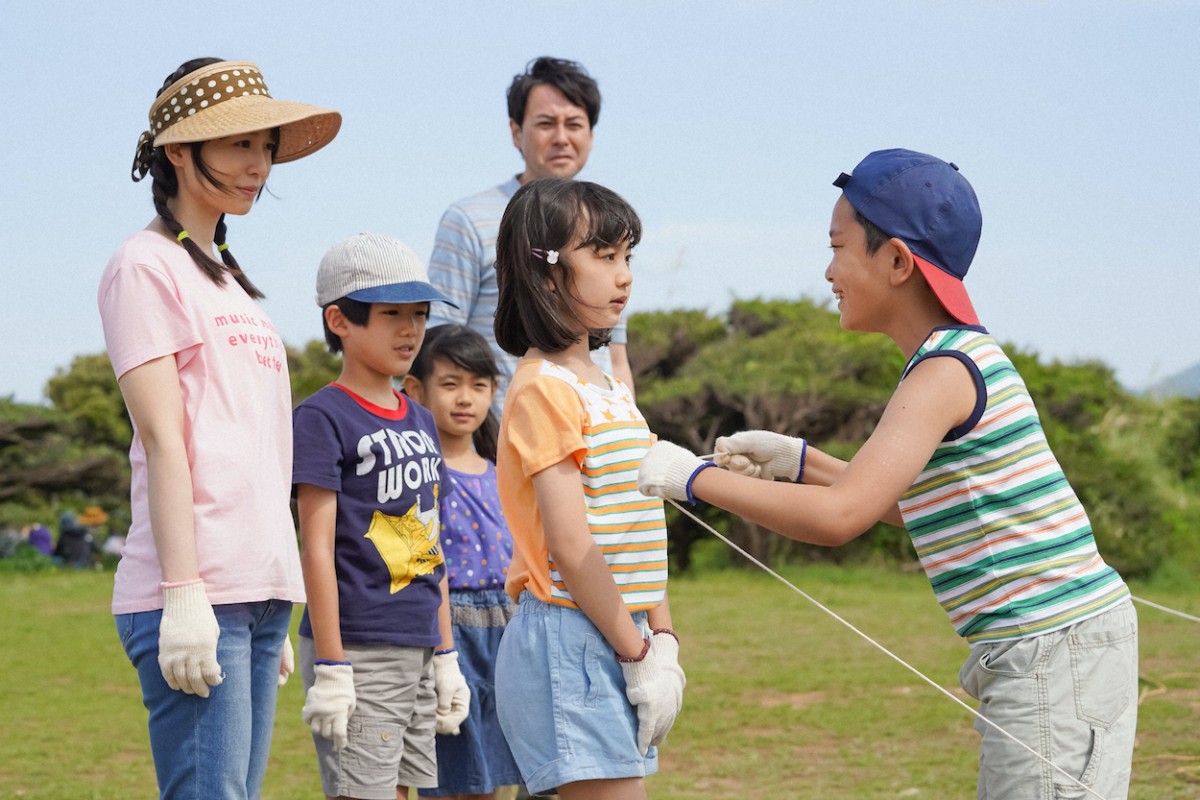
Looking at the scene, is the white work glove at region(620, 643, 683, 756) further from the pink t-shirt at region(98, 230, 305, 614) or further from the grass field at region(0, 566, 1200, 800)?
the grass field at region(0, 566, 1200, 800)

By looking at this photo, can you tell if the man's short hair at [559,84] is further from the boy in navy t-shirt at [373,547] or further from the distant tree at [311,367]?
the distant tree at [311,367]

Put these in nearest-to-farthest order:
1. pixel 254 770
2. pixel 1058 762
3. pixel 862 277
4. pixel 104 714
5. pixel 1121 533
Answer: pixel 1058 762
pixel 862 277
pixel 254 770
pixel 104 714
pixel 1121 533

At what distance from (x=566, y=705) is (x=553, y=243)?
85 cm

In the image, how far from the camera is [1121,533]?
9805mm

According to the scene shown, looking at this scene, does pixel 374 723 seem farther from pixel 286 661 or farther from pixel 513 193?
pixel 513 193

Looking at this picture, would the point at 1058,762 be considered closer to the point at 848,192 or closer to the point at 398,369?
the point at 848,192

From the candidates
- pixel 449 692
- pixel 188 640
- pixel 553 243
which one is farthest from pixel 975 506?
pixel 449 692

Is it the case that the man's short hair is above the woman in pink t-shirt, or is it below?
above

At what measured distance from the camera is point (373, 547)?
3.13 meters

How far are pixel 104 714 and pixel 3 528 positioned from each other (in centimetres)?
557

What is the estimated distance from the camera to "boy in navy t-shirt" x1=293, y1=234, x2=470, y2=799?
3.05 metres

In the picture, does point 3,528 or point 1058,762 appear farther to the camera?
point 3,528

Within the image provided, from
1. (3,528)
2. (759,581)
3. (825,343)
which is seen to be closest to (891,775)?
(759,581)

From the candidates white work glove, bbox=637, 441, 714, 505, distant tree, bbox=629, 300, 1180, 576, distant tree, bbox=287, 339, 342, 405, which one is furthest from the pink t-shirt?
distant tree, bbox=287, 339, 342, 405
